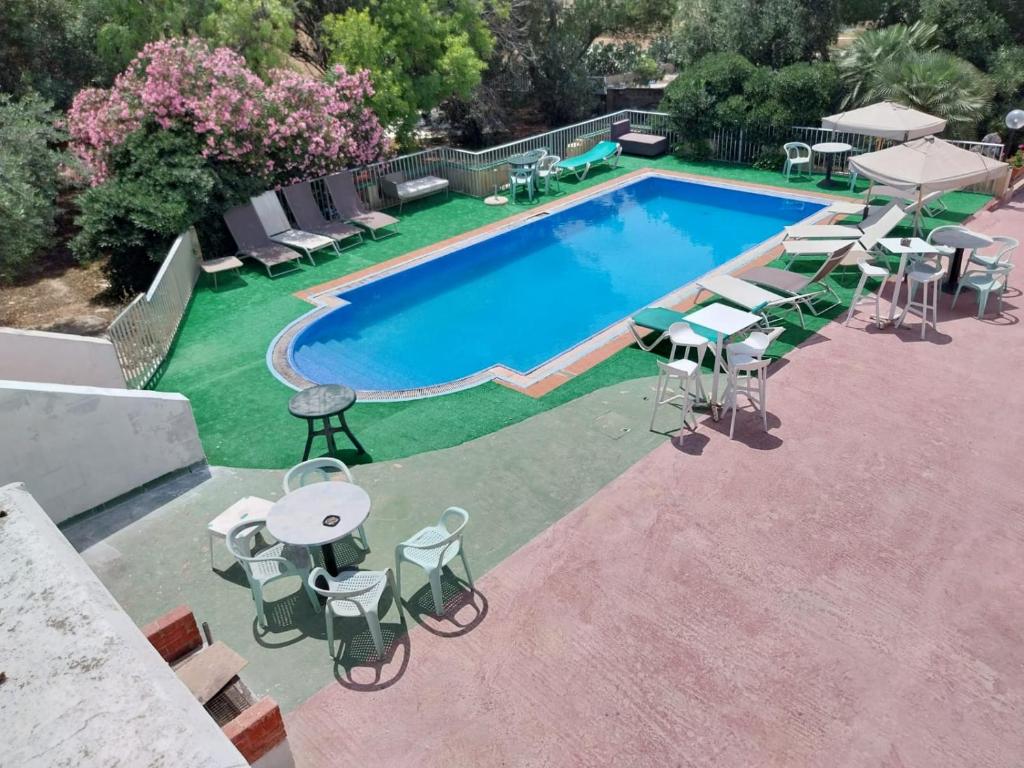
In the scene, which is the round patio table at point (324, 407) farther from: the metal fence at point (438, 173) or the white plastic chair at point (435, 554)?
the metal fence at point (438, 173)

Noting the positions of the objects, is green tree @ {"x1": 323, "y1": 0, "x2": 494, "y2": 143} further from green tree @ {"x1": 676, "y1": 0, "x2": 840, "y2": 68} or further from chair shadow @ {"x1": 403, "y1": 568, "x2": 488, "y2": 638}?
chair shadow @ {"x1": 403, "y1": 568, "x2": 488, "y2": 638}

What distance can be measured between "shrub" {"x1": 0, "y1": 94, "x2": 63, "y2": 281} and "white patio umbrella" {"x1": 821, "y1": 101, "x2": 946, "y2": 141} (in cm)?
1657

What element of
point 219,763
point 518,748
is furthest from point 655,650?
point 219,763

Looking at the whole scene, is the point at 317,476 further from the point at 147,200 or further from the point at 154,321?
the point at 147,200

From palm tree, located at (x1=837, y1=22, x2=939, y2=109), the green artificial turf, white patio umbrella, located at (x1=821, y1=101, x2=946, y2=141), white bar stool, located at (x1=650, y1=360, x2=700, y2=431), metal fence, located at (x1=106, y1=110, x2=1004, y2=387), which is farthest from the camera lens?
palm tree, located at (x1=837, y1=22, x2=939, y2=109)

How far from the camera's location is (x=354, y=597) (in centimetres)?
604

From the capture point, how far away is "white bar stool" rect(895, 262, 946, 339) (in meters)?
11.1

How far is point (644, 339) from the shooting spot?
11.7 meters

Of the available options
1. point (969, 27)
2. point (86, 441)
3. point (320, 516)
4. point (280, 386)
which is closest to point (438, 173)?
→ point (280, 386)

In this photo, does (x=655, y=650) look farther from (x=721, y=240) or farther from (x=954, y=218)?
(x=954, y=218)

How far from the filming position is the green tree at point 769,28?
22.1 metres

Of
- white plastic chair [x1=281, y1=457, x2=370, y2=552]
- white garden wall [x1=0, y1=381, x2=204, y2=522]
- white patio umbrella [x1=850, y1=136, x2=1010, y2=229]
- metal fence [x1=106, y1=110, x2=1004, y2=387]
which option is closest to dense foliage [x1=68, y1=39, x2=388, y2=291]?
metal fence [x1=106, y1=110, x2=1004, y2=387]

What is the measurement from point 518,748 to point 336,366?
8.08m

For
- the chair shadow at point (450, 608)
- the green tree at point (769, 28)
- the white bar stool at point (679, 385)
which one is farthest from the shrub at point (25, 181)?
the green tree at point (769, 28)
